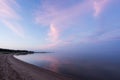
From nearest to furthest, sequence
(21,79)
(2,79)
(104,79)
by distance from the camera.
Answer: (2,79) → (21,79) → (104,79)

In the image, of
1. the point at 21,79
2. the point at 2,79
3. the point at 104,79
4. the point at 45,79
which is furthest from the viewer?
the point at 104,79

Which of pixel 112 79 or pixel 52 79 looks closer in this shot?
pixel 52 79

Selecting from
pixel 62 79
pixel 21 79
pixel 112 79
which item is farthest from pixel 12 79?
pixel 112 79

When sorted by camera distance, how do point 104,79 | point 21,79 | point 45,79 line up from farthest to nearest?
1. point 104,79
2. point 45,79
3. point 21,79

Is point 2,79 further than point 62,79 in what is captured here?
No

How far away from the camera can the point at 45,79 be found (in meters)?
17.7

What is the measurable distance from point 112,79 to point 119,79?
1216mm

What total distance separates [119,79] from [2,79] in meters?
19.2

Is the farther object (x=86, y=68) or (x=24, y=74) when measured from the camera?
(x=86, y=68)

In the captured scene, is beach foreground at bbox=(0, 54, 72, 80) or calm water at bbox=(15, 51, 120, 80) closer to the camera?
beach foreground at bbox=(0, 54, 72, 80)

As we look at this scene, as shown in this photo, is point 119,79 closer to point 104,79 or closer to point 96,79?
point 104,79

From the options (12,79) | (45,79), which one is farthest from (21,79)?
(45,79)

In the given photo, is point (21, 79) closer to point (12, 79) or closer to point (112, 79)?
point (12, 79)

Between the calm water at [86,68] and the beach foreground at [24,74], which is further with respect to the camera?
the calm water at [86,68]
